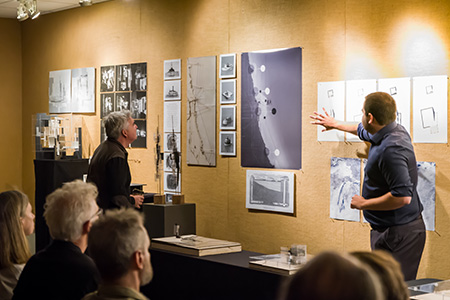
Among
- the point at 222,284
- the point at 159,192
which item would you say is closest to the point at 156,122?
the point at 159,192

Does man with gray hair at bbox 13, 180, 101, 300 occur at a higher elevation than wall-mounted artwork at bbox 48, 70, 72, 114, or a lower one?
lower

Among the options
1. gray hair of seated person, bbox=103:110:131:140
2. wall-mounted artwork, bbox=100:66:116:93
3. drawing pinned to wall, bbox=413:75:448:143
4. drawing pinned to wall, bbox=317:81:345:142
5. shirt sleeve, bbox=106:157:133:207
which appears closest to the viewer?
drawing pinned to wall, bbox=413:75:448:143

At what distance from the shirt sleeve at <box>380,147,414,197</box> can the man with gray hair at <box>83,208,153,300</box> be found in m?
2.35

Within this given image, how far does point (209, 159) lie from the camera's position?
6.71 m

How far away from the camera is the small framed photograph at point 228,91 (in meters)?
6.43

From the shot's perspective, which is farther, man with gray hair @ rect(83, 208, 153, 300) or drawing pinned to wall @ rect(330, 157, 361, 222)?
drawing pinned to wall @ rect(330, 157, 361, 222)

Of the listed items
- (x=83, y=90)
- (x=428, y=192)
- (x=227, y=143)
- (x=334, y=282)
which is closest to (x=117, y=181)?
(x=227, y=143)

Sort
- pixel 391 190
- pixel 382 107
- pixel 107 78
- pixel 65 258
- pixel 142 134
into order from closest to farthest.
A: pixel 65 258 < pixel 391 190 < pixel 382 107 < pixel 142 134 < pixel 107 78

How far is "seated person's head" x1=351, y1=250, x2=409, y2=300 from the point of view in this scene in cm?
120

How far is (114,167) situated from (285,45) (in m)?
1.96

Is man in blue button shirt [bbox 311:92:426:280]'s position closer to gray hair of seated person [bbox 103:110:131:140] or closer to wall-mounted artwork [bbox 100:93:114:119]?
gray hair of seated person [bbox 103:110:131:140]

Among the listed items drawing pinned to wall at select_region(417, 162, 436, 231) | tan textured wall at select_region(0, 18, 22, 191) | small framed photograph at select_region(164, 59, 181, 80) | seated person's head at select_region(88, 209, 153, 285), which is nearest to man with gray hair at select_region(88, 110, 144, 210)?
small framed photograph at select_region(164, 59, 181, 80)

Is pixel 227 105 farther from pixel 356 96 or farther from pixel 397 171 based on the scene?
pixel 397 171

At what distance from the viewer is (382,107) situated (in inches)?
177
